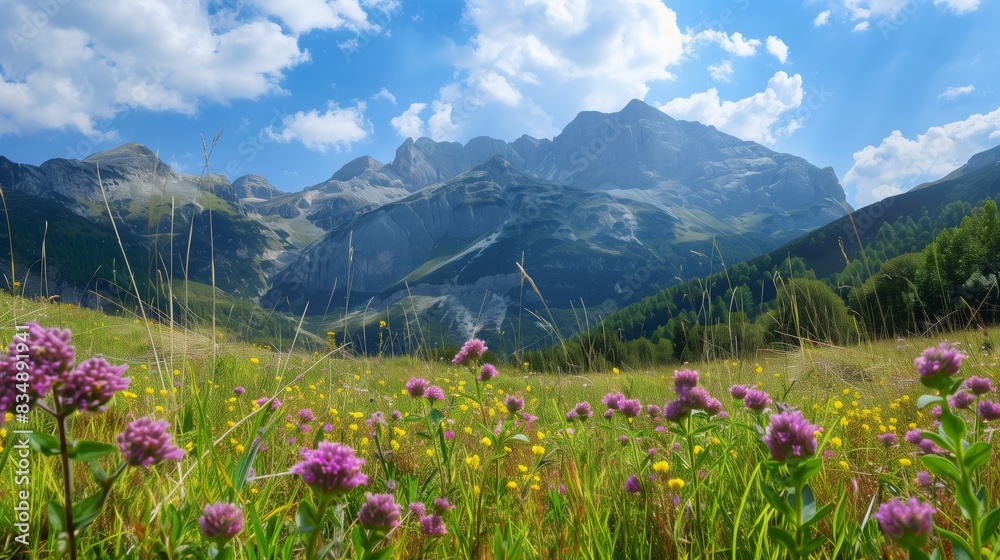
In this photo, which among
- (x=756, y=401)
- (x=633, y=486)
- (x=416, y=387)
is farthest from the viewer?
(x=416, y=387)

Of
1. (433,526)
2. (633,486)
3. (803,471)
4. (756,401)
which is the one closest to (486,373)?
(433,526)

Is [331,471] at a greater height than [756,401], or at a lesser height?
greater

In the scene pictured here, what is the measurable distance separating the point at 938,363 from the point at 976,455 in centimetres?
19

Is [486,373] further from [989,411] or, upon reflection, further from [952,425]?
[989,411]

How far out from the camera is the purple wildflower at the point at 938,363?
41.8 inches

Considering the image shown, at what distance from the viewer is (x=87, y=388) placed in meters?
0.80

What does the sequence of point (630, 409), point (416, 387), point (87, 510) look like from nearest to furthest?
point (87, 510)
point (630, 409)
point (416, 387)

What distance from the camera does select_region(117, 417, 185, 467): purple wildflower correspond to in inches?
34.3

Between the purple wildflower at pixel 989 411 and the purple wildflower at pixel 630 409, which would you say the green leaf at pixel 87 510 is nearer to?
the purple wildflower at pixel 630 409

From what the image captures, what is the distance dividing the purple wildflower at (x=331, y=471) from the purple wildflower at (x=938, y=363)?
46.4 inches

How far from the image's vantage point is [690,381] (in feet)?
5.82

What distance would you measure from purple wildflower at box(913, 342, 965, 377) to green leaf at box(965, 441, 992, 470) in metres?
0.15

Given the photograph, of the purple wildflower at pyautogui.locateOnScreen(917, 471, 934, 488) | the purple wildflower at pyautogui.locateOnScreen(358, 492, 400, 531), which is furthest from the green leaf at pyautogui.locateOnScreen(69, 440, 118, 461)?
the purple wildflower at pyautogui.locateOnScreen(917, 471, 934, 488)

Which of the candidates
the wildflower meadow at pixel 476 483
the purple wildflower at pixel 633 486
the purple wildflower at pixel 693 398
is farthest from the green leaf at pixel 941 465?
the purple wildflower at pixel 633 486
